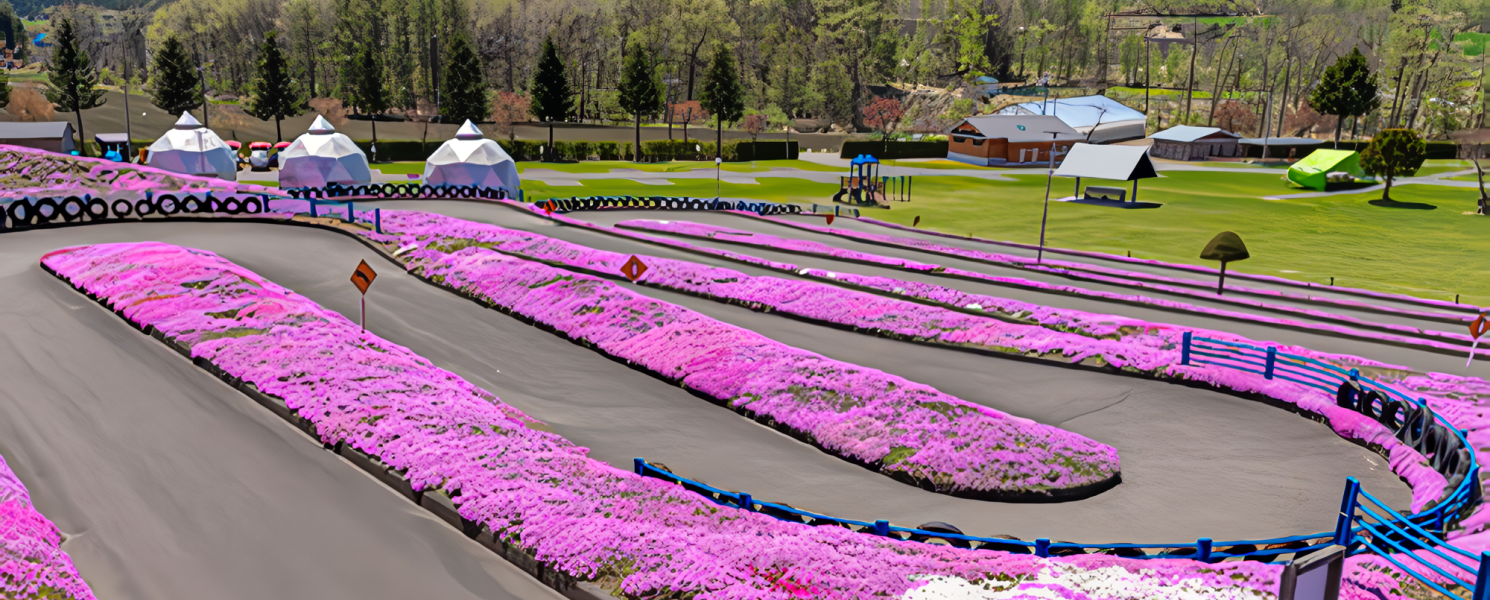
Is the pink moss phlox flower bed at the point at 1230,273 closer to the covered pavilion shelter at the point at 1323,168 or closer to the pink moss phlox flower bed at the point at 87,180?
the pink moss phlox flower bed at the point at 87,180

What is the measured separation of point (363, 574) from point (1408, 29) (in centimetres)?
19366

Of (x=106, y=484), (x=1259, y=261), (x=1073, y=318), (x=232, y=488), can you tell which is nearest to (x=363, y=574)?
(x=232, y=488)

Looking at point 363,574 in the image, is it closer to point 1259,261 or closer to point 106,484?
point 106,484

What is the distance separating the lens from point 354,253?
3462 cm

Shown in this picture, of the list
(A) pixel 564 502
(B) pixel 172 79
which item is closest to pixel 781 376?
(A) pixel 564 502

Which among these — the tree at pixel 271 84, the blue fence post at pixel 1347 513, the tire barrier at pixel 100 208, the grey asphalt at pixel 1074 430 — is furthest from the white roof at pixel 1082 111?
the blue fence post at pixel 1347 513

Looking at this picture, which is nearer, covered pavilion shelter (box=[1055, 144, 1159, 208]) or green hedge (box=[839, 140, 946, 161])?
covered pavilion shelter (box=[1055, 144, 1159, 208])

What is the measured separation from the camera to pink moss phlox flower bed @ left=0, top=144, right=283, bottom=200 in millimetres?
45031

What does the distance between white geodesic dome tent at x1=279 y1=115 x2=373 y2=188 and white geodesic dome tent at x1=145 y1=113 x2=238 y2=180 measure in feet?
33.1

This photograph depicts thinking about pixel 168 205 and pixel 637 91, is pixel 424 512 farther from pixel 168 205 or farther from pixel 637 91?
pixel 637 91

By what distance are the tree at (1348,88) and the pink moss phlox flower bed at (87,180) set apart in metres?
123

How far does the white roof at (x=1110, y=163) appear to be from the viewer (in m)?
74.6

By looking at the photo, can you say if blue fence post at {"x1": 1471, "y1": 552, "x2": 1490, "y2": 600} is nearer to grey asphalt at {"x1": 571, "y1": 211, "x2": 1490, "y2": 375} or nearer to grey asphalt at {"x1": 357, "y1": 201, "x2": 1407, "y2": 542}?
grey asphalt at {"x1": 357, "y1": 201, "x2": 1407, "y2": 542}

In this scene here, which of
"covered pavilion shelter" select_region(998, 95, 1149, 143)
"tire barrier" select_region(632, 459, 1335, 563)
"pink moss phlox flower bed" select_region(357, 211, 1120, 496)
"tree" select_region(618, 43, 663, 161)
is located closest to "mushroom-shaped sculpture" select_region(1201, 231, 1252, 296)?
"pink moss phlox flower bed" select_region(357, 211, 1120, 496)
